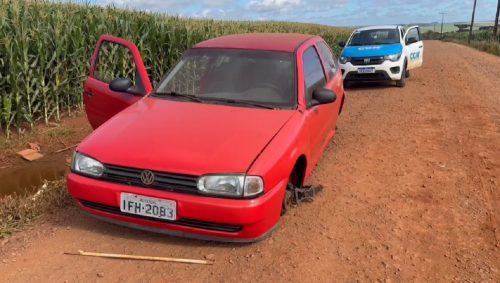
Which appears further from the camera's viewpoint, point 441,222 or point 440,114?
point 440,114

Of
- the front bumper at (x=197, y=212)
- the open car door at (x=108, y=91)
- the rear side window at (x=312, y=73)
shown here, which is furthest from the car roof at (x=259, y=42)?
the front bumper at (x=197, y=212)

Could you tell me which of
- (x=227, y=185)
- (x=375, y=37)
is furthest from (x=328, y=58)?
(x=375, y=37)

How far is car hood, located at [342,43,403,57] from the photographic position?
40.7ft

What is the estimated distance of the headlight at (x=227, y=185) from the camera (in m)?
3.36

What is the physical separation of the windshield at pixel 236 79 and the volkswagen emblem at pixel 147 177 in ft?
4.22

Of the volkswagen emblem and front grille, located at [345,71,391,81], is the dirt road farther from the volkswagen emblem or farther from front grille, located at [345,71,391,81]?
front grille, located at [345,71,391,81]

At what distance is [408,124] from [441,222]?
166 inches

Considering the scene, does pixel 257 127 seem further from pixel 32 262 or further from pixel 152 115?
pixel 32 262

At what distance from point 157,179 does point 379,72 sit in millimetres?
10180

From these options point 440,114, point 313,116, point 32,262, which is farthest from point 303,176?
point 440,114

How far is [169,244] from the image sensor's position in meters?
3.78

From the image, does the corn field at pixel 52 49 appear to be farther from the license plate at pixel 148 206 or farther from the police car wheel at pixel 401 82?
the police car wheel at pixel 401 82

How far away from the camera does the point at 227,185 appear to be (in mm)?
3379

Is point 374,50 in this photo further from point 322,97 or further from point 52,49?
point 322,97
